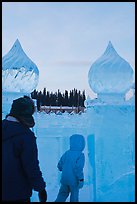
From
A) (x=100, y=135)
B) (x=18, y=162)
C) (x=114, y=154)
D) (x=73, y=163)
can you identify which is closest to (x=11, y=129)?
A: (x=18, y=162)

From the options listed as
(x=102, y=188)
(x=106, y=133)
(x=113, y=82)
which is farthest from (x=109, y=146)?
(x=113, y=82)

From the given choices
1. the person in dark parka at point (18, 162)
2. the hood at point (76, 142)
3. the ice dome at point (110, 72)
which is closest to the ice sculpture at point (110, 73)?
the ice dome at point (110, 72)

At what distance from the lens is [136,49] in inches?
A: 133

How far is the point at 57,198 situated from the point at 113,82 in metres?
1.36

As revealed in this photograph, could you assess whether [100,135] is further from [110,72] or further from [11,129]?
[11,129]

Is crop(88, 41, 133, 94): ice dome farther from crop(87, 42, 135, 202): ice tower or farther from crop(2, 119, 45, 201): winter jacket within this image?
crop(2, 119, 45, 201): winter jacket

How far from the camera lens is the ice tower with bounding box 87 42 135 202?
3754 millimetres

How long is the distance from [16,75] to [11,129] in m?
1.17

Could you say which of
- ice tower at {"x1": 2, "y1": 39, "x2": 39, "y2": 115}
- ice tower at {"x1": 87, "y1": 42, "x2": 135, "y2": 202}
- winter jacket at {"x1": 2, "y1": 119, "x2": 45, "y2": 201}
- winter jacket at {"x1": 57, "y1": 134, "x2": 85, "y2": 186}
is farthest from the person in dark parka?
ice tower at {"x1": 87, "y1": 42, "x2": 135, "y2": 202}

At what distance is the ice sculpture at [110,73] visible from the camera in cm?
367

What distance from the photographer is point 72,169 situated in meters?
3.58

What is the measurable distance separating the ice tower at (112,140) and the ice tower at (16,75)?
639 millimetres

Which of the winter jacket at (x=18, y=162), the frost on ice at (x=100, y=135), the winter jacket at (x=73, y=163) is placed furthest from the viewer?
the frost on ice at (x=100, y=135)

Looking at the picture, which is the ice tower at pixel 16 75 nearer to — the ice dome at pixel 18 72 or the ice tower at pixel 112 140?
the ice dome at pixel 18 72
